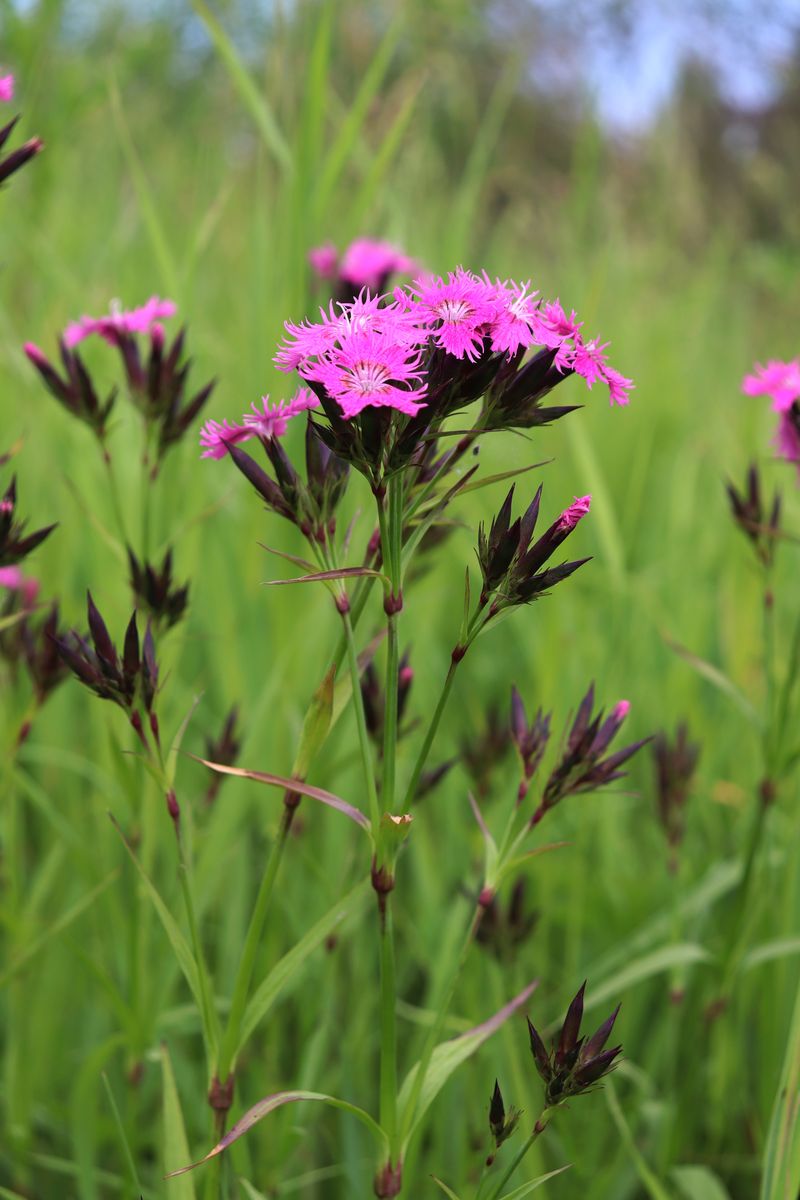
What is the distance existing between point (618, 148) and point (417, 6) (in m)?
3.70

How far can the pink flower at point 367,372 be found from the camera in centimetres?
63

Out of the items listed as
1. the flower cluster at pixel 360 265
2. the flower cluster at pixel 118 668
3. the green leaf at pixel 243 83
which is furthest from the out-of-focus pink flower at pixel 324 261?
the flower cluster at pixel 118 668

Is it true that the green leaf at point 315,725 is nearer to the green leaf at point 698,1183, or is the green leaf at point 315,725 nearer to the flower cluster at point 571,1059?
the flower cluster at point 571,1059

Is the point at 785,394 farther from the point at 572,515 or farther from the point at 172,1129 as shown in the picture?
the point at 172,1129

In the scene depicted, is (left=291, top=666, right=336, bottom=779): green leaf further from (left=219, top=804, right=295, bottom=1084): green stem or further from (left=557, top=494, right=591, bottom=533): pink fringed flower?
(left=557, top=494, right=591, bottom=533): pink fringed flower

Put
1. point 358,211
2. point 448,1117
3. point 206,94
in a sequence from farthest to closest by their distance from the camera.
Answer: point 206,94, point 358,211, point 448,1117

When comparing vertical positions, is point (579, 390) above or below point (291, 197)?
above

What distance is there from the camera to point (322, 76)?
4.68ft

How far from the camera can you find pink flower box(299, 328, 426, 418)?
2.05ft

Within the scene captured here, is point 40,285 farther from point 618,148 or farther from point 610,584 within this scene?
point 618,148

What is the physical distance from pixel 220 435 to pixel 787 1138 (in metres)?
0.68

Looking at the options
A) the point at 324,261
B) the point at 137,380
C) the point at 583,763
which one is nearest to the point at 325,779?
the point at 583,763

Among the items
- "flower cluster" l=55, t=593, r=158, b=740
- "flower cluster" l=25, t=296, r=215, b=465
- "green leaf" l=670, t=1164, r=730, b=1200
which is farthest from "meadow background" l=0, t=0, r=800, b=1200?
"flower cluster" l=55, t=593, r=158, b=740

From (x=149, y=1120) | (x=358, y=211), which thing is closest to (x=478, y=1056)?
(x=149, y=1120)
